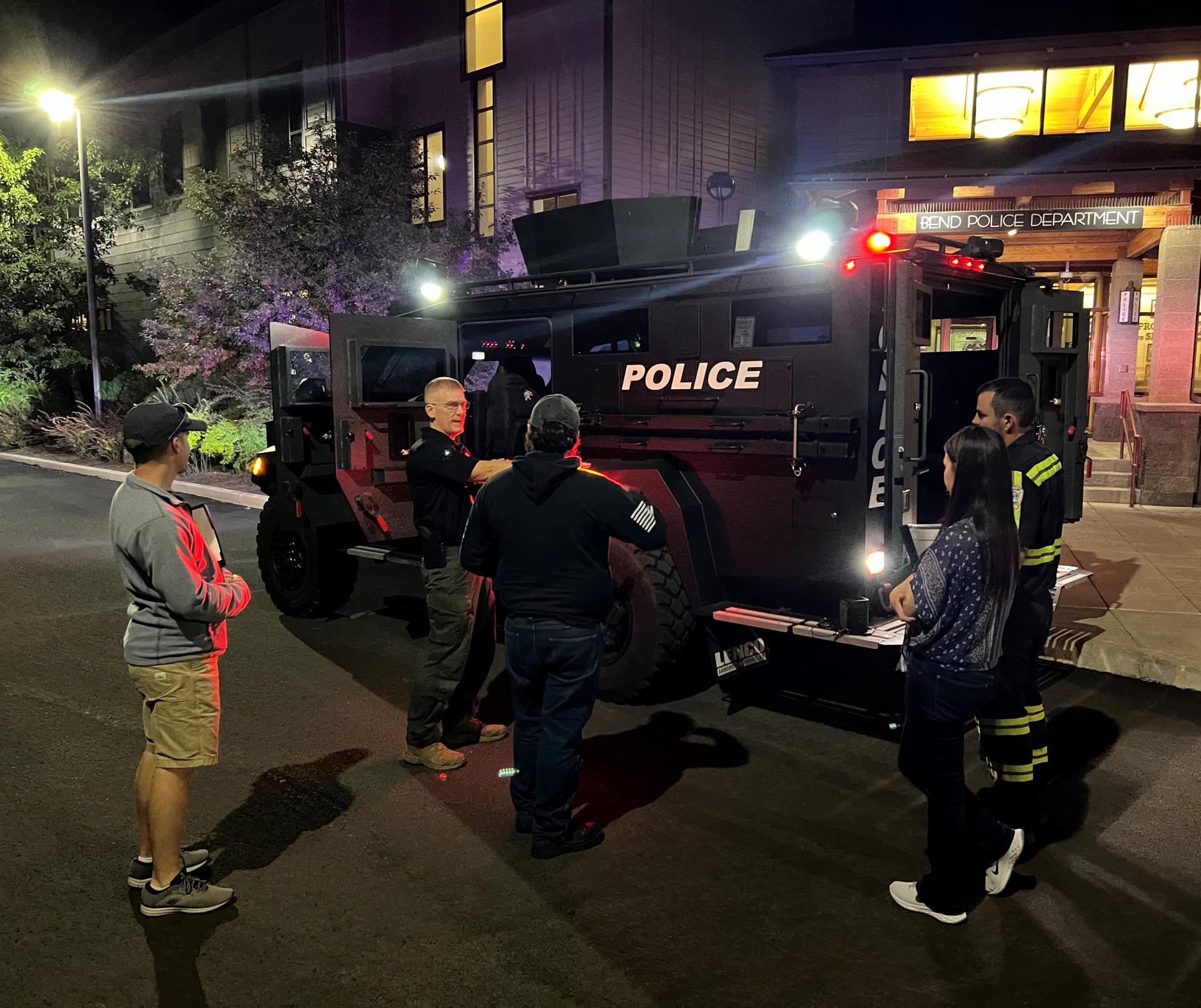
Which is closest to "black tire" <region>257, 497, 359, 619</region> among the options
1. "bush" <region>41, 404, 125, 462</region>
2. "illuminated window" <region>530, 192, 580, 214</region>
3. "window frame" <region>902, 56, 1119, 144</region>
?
"illuminated window" <region>530, 192, 580, 214</region>

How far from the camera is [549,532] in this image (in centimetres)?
365

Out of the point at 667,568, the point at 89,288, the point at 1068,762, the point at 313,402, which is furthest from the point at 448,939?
the point at 89,288

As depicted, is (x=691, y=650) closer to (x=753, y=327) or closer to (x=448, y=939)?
(x=753, y=327)

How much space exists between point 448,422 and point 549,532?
145cm

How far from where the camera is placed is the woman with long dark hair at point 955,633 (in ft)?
10.4

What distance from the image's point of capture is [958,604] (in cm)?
317

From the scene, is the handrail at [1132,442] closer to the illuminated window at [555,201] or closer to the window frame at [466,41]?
the illuminated window at [555,201]

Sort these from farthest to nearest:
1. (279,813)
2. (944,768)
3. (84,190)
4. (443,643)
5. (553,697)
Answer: (84,190) → (443,643) → (279,813) → (553,697) → (944,768)

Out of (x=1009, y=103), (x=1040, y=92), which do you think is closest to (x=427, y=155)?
(x=1009, y=103)

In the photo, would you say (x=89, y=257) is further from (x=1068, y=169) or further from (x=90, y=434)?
(x=1068, y=169)

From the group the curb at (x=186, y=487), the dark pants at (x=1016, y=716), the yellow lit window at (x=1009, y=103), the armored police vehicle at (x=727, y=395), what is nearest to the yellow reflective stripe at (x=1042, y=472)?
the dark pants at (x=1016, y=716)

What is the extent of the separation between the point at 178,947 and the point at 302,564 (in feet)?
15.1

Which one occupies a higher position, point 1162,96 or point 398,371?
point 1162,96

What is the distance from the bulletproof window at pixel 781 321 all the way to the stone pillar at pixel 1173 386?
9.72m
